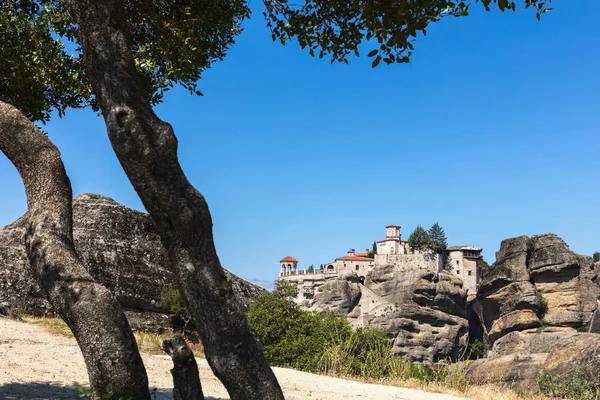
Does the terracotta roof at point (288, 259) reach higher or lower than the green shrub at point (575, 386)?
higher

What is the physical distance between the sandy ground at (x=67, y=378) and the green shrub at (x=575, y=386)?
109 inches

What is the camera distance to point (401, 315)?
6875 centimetres

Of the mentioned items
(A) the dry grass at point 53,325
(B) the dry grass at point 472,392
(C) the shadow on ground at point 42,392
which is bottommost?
(B) the dry grass at point 472,392

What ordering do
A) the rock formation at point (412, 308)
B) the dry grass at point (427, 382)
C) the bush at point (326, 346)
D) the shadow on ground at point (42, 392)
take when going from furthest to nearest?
the rock formation at point (412, 308)
the bush at point (326, 346)
the dry grass at point (427, 382)
the shadow on ground at point (42, 392)

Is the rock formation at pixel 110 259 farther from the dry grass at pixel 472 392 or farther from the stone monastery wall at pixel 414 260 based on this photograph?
the stone monastery wall at pixel 414 260

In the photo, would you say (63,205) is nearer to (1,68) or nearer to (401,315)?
(1,68)

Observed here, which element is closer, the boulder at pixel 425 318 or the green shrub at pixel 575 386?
the green shrub at pixel 575 386

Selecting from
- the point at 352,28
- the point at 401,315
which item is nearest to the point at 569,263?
the point at 401,315

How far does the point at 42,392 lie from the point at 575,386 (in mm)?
10281

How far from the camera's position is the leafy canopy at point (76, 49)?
8.36 m

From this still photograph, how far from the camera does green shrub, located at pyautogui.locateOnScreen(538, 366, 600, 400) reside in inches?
449

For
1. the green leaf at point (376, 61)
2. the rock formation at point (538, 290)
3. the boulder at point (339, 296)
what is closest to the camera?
the green leaf at point (376, 61)

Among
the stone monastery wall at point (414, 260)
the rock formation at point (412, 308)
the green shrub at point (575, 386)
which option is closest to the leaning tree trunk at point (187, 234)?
the green shrub at point (575, 386)

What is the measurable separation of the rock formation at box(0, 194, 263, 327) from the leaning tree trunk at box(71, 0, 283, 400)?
10217 millimetres
